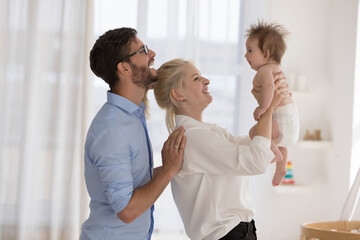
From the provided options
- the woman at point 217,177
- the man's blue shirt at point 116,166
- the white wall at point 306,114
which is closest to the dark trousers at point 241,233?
the woman at point 217,177

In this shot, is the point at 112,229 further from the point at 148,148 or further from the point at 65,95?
the point at 65,95

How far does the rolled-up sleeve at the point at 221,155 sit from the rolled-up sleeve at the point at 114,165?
10.2 inches

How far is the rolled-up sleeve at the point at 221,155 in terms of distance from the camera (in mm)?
1759

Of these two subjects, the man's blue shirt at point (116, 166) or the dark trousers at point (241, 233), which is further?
the dark trousers at point (241, 233)

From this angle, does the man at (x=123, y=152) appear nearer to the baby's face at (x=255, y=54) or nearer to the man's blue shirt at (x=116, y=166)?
the man's blue shirt at (x=116, y=166)

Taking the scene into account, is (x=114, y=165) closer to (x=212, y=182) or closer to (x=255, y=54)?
(x=212, y=182)

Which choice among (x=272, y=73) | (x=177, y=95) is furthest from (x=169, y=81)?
(x=272, y=73)

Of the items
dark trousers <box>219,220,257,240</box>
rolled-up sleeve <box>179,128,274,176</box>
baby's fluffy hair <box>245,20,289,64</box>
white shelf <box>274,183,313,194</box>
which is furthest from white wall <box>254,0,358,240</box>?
rolled-up sleeve <box>179,128,274,176</box>

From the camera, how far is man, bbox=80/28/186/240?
1754 mm

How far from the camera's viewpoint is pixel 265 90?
2.00 meters

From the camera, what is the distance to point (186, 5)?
410cm

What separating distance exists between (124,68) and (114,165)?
1.38ft

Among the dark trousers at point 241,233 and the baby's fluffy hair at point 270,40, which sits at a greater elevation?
the baby's fluffy hair at point 270,40

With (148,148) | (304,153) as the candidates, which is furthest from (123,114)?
(304,153)
